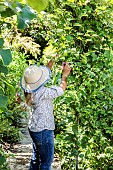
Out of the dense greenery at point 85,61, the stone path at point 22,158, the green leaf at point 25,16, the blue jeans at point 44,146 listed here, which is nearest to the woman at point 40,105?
the blue jeans at point 44,146

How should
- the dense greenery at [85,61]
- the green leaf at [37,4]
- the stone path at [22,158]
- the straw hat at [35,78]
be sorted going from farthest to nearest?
1. the stone path at [22,158]
2. the straw hat at [35,78]
3. the dense greenery at [85,61]
4. the green leaf at [37,4]

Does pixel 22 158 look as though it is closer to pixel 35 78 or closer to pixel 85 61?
pixel 35 78

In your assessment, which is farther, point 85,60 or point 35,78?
point 35,78

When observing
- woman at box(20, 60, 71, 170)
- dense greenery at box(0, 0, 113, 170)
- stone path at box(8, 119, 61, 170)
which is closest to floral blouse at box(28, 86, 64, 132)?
woman at box(20, 60, 71, 170)

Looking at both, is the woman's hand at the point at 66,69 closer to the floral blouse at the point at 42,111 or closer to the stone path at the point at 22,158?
the floral blouse at the point at 42,111

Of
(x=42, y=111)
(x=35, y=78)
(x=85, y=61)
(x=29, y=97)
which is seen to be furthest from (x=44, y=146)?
(x=85, y=61)

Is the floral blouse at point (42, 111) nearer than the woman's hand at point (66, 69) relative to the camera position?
No

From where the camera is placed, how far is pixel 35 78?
10.8 feet

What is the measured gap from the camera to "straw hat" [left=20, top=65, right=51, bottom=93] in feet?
10.7

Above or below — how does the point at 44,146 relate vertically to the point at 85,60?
below

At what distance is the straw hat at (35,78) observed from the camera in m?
3.28

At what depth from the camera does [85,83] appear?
2941mm

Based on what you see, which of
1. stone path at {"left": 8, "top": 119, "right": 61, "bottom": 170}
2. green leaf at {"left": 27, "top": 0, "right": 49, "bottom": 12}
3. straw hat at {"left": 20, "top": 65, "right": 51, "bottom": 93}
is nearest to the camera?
green leaf at {"left": 27, "top": 0, "right": 49, "bottom": 12}

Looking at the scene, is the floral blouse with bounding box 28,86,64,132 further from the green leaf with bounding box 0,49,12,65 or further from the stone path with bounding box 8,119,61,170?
the green leaf with bounding box 0,49,12,65
